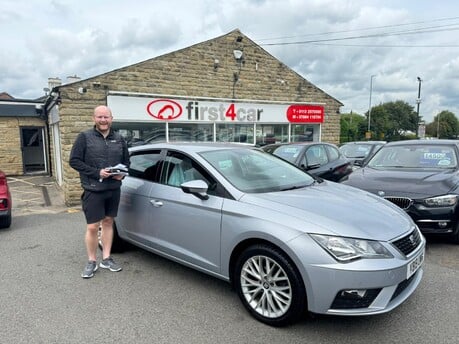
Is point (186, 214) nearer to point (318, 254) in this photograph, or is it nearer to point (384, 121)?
point (318, 254)

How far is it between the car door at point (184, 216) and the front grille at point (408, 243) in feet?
4.86

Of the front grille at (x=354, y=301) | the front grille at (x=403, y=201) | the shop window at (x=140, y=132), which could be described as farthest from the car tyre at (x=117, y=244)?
the shop window at (x=140, y=132)

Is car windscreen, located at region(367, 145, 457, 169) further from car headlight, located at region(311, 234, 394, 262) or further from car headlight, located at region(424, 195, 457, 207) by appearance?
car headlight, located at region(311, 234, 394, 262)

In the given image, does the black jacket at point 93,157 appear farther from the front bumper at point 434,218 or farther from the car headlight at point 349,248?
the front bumper at point 434,218

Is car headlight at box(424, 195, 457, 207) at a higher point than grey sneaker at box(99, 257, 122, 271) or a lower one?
higher

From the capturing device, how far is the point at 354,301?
2.55 metres

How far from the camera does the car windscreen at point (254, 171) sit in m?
3.36

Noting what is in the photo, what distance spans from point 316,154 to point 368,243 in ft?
17.5

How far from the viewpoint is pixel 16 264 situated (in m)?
4.38

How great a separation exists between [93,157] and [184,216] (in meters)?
1.23

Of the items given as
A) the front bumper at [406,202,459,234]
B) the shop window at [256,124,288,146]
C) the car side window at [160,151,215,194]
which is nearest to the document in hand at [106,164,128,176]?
the car side window at [160,151,215,194]

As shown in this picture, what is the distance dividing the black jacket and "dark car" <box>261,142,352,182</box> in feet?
13.9

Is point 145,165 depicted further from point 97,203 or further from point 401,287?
point 401,287

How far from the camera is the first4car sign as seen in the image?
920cm
